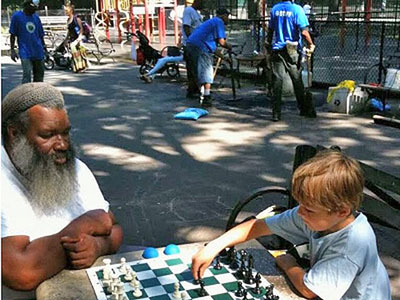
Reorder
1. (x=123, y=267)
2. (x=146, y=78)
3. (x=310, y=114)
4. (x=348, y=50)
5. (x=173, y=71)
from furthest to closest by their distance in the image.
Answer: (x=348, y=50) → (x=173, y=71) → (x=146, y=78) → (x=310, y=114) → (x=123, y=267)

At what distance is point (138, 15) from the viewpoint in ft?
57.9

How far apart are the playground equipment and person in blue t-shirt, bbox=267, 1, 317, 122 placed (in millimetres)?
8290

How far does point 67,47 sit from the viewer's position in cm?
1359

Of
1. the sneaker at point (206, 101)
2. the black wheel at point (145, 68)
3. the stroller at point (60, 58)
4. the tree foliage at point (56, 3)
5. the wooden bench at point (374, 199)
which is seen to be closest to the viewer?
the wooden bench at point (374, 199)

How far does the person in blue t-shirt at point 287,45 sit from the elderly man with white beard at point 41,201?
5.47 m

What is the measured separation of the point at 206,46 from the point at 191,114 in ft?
4.26

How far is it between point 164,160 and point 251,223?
12.7 feet

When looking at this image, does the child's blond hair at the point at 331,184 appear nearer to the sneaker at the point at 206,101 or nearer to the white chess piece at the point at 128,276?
the white chess piece at the point at 128,276

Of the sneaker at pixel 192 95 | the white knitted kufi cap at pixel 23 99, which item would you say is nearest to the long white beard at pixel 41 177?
the white knitted kufi cap at pixel 23 99

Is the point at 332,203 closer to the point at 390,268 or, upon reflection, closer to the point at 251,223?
the point at 251,223

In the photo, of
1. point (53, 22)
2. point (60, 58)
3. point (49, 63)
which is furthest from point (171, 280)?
point (53, 22)

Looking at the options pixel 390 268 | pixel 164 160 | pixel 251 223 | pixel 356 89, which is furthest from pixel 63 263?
pixel 356 89

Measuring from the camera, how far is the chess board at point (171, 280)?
1758mm

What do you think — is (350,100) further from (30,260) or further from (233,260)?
(30,260)
